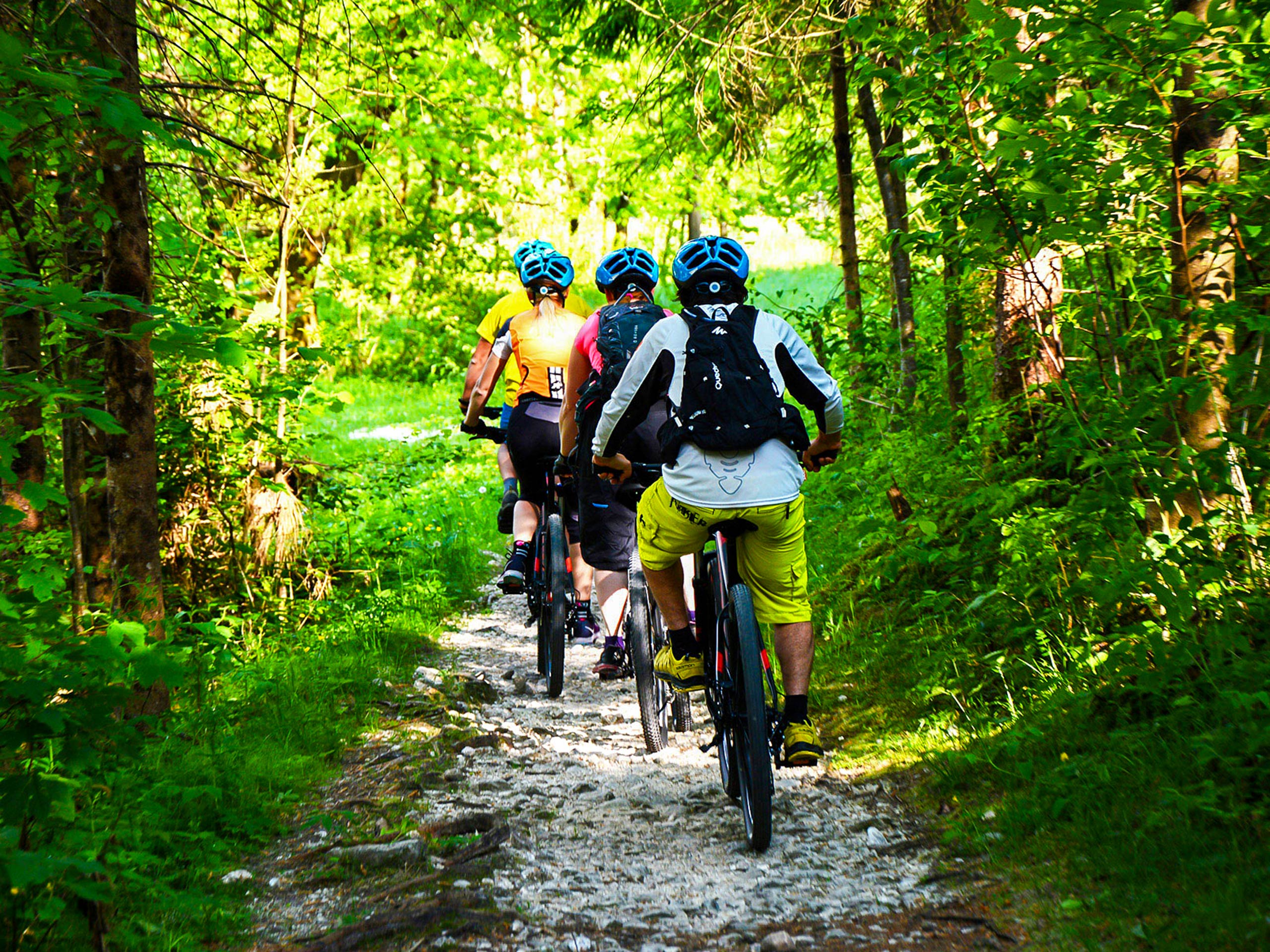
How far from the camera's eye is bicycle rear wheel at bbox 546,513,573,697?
668 centimetres

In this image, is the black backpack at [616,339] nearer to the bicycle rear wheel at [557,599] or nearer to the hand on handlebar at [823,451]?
the hand on handlebar at [823,451]

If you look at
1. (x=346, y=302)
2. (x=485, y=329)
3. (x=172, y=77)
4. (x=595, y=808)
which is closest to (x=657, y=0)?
(x=485, y=329)

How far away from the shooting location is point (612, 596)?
627cm

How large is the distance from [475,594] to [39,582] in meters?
6.33

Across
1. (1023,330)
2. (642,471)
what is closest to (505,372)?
(642,471)

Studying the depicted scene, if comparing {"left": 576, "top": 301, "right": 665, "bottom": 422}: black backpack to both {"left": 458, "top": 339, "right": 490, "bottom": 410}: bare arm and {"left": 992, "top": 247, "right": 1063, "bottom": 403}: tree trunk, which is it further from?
{"left": 458, "top": 339, "right": 490, "bottom": 410}: bare arm

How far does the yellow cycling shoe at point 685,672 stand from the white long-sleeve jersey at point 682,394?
92 centimetres

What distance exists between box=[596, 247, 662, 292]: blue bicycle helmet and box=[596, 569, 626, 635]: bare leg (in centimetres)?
167

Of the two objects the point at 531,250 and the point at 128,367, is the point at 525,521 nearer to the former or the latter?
the point at 531,250

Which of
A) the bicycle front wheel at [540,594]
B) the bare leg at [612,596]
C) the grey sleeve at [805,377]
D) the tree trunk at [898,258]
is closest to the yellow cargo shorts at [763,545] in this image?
the grey sleeve at [805,377]

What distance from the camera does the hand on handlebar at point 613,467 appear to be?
476 cm

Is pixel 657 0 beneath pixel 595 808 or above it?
above

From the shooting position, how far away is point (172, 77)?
6.15 meters

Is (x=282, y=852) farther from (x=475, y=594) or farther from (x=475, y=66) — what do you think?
(x=475, y=66)
